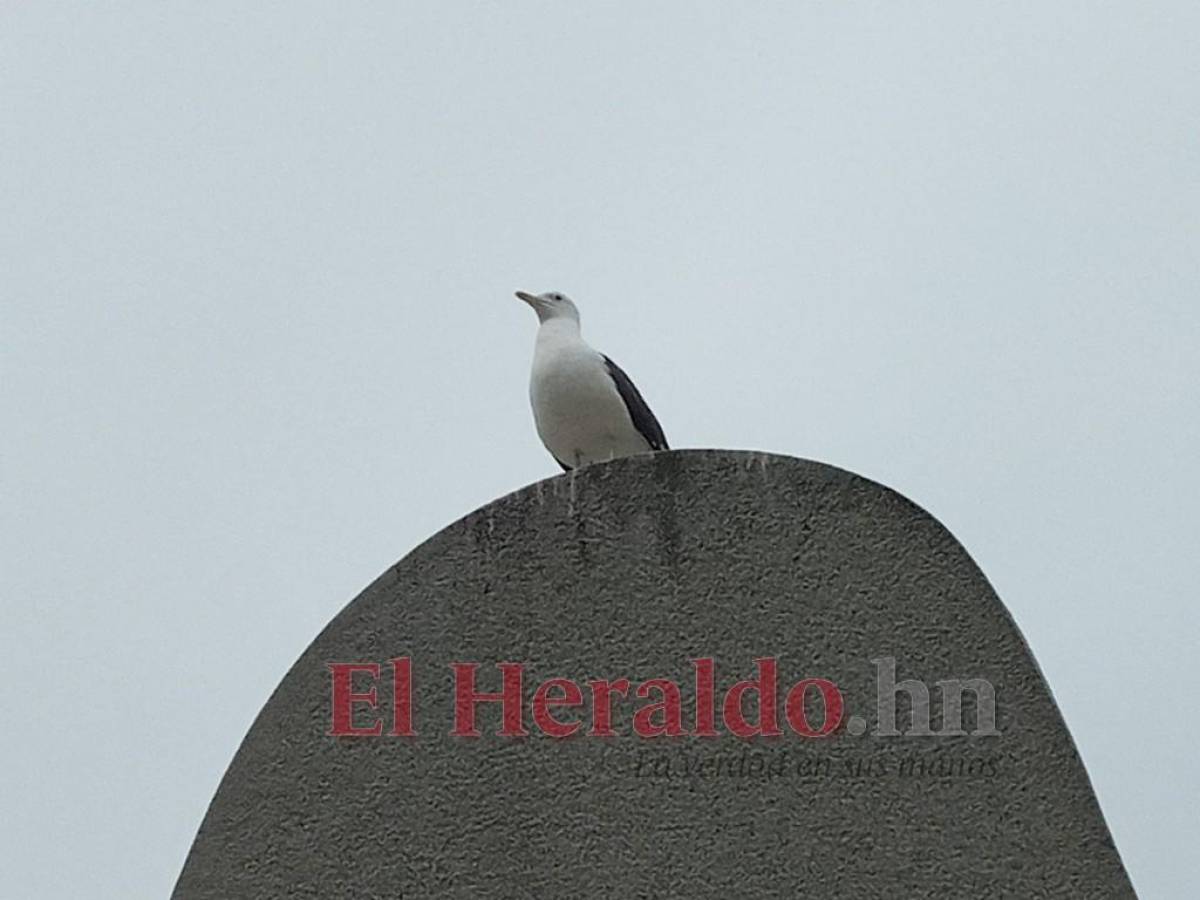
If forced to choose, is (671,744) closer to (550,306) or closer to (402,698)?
(402,698)

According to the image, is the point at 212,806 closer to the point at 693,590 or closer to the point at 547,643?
the point at 547,643

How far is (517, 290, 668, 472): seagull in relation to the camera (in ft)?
17.3

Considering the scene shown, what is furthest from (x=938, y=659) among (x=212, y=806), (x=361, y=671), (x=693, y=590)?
(x=212, y=806)

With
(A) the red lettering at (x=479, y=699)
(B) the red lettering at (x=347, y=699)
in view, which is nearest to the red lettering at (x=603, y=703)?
(A) the red lettering at (x=479, y=699)

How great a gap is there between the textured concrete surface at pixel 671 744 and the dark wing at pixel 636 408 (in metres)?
0.71

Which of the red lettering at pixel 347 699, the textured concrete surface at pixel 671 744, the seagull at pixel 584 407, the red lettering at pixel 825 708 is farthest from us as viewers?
the seagull at pixel 584 407

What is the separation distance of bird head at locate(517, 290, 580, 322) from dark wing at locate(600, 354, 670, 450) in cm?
31

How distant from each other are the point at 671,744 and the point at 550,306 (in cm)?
164

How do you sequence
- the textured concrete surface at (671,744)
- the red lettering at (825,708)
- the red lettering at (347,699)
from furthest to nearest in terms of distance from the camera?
the red lettering at (347,699)
the red lettering at (825,708)
the textured concrete surface at (671,744)

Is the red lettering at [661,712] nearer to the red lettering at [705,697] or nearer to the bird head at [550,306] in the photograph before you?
the red lettering at [705,697]

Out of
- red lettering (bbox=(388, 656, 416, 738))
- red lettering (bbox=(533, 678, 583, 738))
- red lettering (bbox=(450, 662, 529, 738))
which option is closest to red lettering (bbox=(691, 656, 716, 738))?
red lettering (bbox=(533, 678, 583, 738))

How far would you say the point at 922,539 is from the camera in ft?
14.7

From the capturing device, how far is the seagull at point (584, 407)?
5.27 meters

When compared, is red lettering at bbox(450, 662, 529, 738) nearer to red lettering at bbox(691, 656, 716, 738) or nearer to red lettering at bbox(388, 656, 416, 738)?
red lettering at bbox(388, 656, 416, 738)
